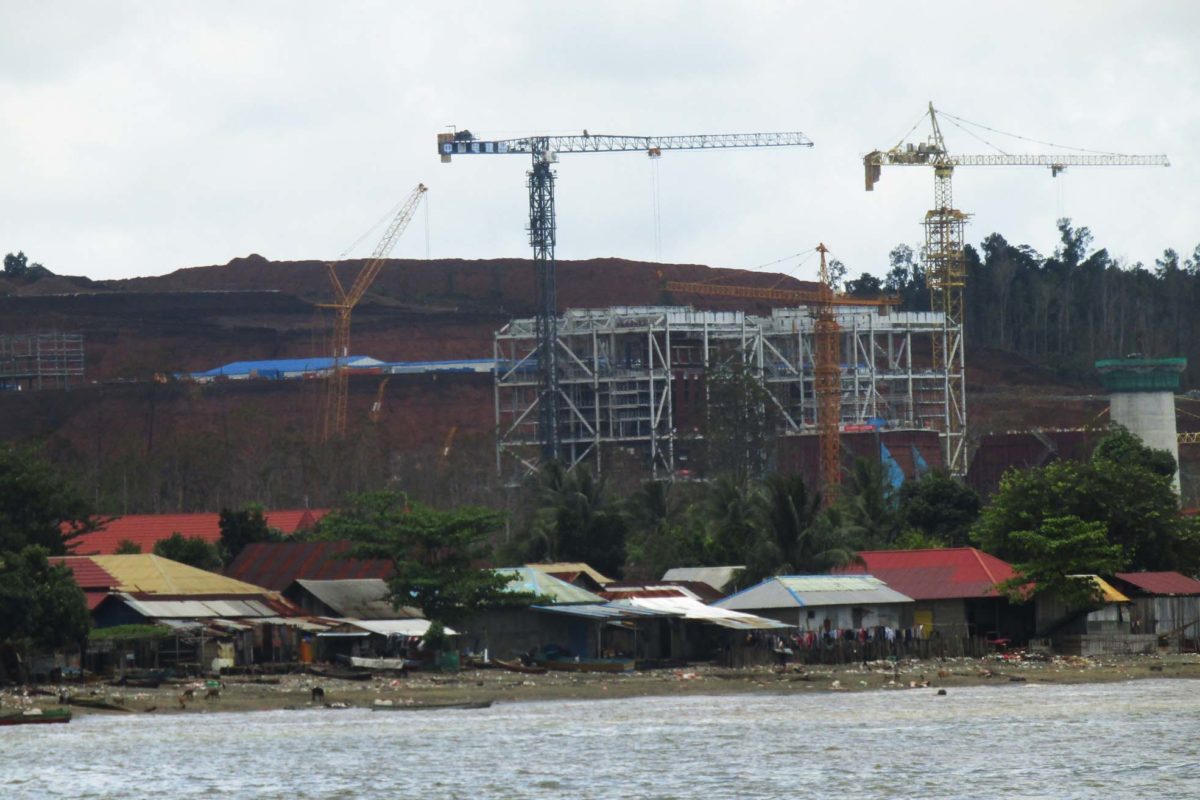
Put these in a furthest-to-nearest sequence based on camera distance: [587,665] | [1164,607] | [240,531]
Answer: [240,531] → [1164,607] → [587,665]

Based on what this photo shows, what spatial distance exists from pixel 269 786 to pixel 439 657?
24856 millimetres

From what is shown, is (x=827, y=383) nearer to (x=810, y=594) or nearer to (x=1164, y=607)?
(x=1164, y=607)

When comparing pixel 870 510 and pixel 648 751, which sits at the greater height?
pixel 870 510

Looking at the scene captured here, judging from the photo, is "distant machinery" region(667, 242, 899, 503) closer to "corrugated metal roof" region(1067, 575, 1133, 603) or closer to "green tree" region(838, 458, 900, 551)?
"green tree" region(838, 458, 900, 551)

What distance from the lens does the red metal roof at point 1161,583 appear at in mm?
76875

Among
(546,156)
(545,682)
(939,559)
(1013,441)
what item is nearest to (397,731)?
(545,682)

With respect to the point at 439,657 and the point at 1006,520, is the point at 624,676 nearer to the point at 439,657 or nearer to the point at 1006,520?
the point at 439,657

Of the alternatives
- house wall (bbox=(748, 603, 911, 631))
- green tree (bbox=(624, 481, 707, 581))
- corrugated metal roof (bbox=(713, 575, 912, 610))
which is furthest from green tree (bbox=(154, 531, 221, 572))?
house wall (bbox=(748, 603, 911, 631))

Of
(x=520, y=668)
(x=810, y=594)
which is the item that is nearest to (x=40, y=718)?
(x=520, y=668)

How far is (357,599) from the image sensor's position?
72.7 m

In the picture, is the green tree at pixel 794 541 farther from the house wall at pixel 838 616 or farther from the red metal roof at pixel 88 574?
the red metal roof at pixel 88 574

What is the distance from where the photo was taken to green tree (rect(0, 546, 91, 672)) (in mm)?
58062

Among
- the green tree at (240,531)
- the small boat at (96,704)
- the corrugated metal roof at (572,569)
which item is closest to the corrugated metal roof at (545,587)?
the corrugated metal roof at (572,569)

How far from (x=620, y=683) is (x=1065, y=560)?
1909 cm
